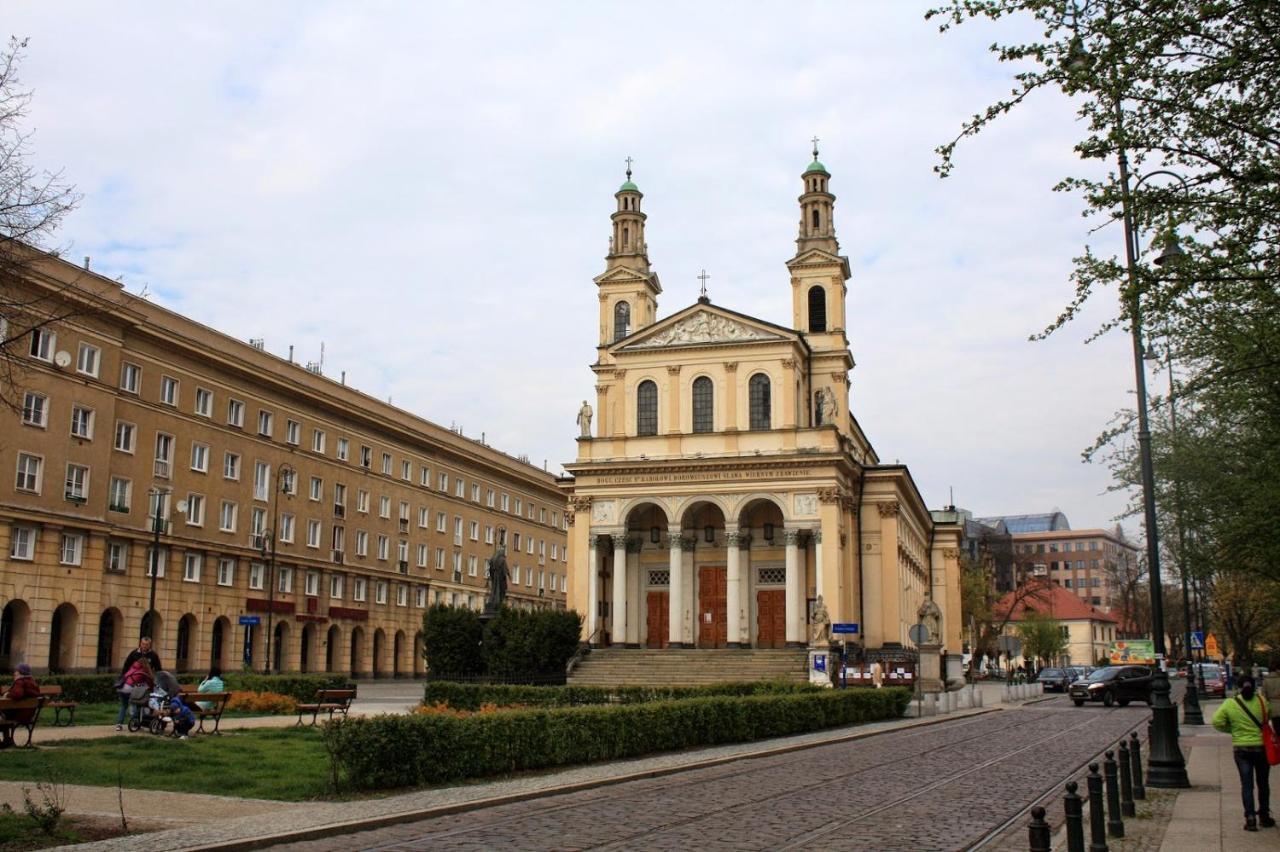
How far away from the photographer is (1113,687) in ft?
148

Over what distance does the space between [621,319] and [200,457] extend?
2109 cm

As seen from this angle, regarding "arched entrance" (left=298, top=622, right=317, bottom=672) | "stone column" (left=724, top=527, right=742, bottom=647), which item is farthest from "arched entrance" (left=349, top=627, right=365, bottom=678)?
"stone column" (left=724, top=527, right=742, bottom=647)

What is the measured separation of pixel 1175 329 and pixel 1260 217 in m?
9.41

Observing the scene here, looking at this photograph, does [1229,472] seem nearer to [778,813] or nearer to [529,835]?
[778,813]

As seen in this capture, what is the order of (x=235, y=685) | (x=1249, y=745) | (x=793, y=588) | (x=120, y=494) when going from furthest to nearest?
(x=793, y=588) → (x=120, y=494) → (x=235, y=685) → (x=1249, y=745)

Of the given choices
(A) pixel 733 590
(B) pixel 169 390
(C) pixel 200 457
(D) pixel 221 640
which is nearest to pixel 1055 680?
(A) pixel 733 590

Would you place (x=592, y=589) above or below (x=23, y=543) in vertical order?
below

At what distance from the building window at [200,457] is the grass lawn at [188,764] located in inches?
1325

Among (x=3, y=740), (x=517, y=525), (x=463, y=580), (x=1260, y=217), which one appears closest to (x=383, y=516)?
(x=463, y=580)

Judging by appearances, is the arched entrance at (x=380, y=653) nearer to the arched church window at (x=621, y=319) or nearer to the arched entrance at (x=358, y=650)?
the arched entrance at (x=358, y=650)

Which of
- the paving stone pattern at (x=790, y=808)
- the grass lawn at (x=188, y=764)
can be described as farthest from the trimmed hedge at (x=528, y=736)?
the paving stone pattern at (x=790, y=808)

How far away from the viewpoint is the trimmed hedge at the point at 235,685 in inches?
1248

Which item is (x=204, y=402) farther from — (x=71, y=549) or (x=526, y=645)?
(x=526, y=645)

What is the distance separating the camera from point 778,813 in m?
13.7
